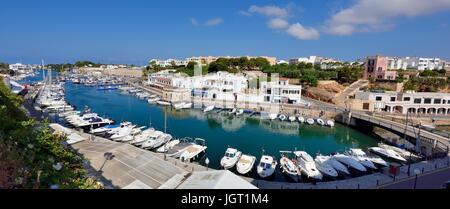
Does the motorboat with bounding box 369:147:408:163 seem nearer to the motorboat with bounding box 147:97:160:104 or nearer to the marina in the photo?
the marina

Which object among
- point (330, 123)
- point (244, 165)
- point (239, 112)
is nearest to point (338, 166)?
point (244, 165)

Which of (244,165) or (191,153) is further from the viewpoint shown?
(191,153)

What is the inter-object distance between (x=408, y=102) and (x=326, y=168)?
2109cm

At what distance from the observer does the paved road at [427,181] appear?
10.6 m

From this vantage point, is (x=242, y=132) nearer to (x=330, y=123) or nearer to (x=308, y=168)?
(x=330, y=123)

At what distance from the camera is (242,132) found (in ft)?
74.8

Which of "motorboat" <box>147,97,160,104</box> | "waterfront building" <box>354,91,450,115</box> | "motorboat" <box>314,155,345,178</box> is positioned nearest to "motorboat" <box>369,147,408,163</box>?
"motorboat" <box>314,155,345,178</box>

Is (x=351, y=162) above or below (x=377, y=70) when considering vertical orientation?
below

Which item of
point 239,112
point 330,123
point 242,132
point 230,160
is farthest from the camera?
point 239,112

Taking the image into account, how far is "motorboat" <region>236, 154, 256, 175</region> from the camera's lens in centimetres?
1318

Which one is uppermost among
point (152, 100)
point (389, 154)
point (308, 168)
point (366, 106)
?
point (366, 106)

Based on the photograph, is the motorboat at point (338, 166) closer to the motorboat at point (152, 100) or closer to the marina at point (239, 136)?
the marina at point (239, 136)

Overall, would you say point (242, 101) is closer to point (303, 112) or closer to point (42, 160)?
point (303, 112)

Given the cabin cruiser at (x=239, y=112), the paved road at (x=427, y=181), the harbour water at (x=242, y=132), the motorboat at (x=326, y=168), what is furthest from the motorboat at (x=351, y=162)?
the cabin cruiser at (x=239, y=112)
